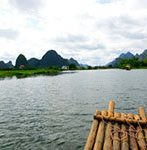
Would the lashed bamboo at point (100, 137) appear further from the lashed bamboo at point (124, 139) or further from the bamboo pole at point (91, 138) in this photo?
the lashed bamboo at point (124, 139)

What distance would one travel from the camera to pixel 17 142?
2223 cm

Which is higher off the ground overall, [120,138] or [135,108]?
[120,138]

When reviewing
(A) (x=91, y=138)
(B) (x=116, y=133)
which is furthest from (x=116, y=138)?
(A) (x=91, y=138)

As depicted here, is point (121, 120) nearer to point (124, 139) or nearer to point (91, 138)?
point (124, 139)

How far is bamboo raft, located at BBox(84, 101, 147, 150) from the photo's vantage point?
1227 centimetres

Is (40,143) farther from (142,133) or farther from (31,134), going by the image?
(142,133)

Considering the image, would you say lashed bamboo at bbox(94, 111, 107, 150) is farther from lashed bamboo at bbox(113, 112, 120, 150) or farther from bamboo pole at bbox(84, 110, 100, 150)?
lashed bamboo at bbox(113, 112, 120, 150)

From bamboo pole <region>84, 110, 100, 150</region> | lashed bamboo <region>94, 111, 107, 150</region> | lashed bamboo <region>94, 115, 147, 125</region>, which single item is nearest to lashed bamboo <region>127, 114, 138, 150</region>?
lashed bamboo <region>94, 115, 147, 125</region>

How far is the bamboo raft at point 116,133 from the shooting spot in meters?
12.3

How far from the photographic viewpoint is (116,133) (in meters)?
13.5

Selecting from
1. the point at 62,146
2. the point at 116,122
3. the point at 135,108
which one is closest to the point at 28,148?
the point at 62,146

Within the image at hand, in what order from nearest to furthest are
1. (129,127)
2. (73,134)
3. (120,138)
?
1. (120,138)
2. (129,127)
3. (73,134)

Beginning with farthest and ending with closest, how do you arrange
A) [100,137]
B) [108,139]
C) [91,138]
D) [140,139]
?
[91,138] < [100,137] < [108,139] < [140,139]

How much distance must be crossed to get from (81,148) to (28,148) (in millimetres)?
4492
